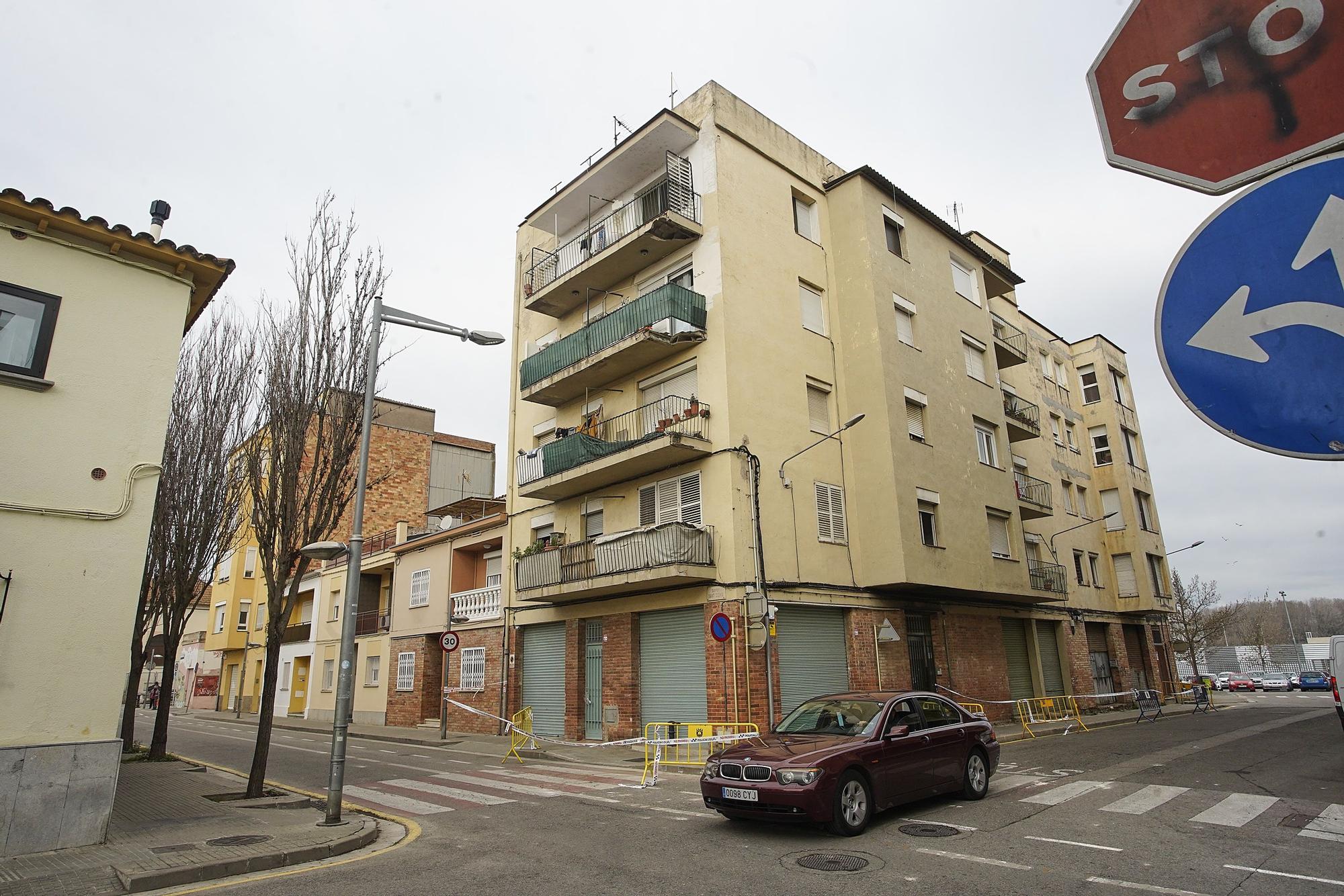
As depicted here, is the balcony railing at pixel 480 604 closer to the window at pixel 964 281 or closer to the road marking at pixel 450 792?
the road marking at pixel 450 792

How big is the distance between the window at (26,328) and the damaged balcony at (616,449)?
11404 mm

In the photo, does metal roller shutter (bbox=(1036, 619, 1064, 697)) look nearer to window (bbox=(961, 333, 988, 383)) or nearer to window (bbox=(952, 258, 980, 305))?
window (bbox=(961, 333, 988, 383))

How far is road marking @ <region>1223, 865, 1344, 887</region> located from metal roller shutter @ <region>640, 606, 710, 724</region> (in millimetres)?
11290

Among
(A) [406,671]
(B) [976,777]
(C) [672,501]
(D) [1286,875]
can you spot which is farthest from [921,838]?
(A) [406,671]

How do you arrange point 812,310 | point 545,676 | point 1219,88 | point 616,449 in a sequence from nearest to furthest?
point 1219,88
point 616,449
point 545,676
point 812,310

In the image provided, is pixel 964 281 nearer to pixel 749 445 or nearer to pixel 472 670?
pixel 749 445

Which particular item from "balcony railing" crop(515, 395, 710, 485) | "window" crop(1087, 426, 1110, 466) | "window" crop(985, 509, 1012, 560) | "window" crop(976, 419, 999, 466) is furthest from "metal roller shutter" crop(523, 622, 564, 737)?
"window" crop(1087, 426, 1110, 466)

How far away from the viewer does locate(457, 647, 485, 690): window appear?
23922 millimetres

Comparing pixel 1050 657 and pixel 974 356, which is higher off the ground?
pixel 974 356

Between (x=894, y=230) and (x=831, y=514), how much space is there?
31.1ft

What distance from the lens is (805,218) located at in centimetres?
2306

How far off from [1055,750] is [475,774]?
11.5 metres

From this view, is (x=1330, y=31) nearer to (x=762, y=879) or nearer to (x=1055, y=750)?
(x=762, y=879)

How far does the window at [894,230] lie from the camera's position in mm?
23188
